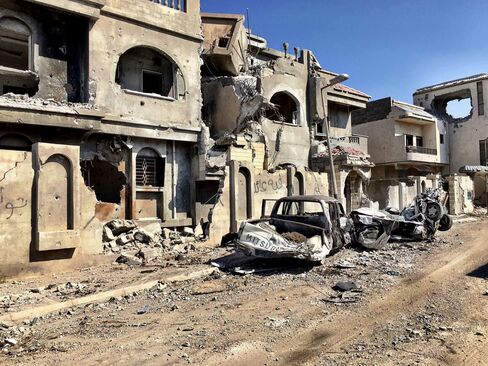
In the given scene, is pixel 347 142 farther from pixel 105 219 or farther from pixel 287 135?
pixel 105 219

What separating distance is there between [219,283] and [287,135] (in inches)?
557

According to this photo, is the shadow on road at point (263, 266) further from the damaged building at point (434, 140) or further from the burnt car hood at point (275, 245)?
the damaged building at point (434, 140)

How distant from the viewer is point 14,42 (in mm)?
14477

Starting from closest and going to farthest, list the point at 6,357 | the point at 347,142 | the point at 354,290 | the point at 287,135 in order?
1. the point at 6,357
2. the point at 354,290
3. the point at 287,135
4. the point at 347,142

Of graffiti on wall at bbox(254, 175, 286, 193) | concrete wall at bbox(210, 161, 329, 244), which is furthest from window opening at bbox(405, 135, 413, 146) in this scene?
graffiti on wall at bbox(254, 175, 286, 193)

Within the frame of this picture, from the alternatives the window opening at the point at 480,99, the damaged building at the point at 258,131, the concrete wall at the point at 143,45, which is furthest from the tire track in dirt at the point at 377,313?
the window opening at the point at 480,99

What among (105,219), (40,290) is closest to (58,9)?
(105,219)

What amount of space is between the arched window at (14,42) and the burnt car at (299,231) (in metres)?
10.3

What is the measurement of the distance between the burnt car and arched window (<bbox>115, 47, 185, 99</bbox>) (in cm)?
831

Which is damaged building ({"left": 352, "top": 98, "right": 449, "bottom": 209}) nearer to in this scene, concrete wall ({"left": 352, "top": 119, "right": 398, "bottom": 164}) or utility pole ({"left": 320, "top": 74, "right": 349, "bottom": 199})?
concrete wall ({"left": 352, "top": 119, "right": 398, "bottom": 164})

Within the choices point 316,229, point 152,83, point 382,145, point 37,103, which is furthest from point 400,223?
point 382,145

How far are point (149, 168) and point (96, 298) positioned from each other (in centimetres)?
889

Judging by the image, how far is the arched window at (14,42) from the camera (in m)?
12.8

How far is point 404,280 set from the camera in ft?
26.7
